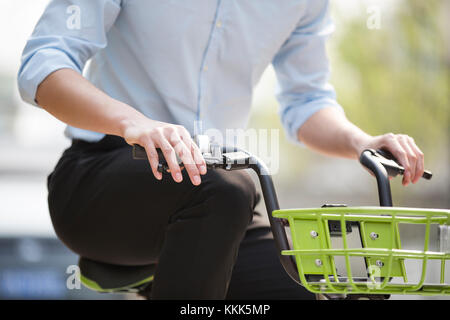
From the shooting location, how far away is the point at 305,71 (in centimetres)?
170

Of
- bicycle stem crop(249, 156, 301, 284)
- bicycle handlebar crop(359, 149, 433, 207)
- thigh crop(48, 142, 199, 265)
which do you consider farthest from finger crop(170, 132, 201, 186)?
bicycle handlebar crop(359, 149, 433, 207)

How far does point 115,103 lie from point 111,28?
0.42 m

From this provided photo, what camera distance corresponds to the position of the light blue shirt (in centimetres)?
126

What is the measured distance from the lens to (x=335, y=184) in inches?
284

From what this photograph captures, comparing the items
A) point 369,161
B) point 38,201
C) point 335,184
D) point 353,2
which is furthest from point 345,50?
point 369,161

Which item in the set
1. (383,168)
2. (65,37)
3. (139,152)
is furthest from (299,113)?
(139,152)

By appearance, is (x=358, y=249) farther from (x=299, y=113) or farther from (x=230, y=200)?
(x=299, y=113)

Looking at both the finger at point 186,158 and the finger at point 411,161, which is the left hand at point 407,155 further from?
the finger at point 186,158

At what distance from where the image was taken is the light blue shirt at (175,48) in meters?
1.26

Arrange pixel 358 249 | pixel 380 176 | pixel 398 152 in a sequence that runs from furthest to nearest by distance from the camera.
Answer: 1. pixel 398 152
2. pixel 380 176
3. pixel 358 249

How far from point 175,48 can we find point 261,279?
0.55 metres

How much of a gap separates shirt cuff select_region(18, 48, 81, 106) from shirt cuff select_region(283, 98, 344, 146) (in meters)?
0.64

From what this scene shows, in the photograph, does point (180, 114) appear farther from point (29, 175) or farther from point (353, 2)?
point (29, 175)

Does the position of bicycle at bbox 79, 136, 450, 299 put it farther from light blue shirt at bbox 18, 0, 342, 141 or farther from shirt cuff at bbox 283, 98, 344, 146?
shirt cuff at bbox 283, 98, 344, 146
